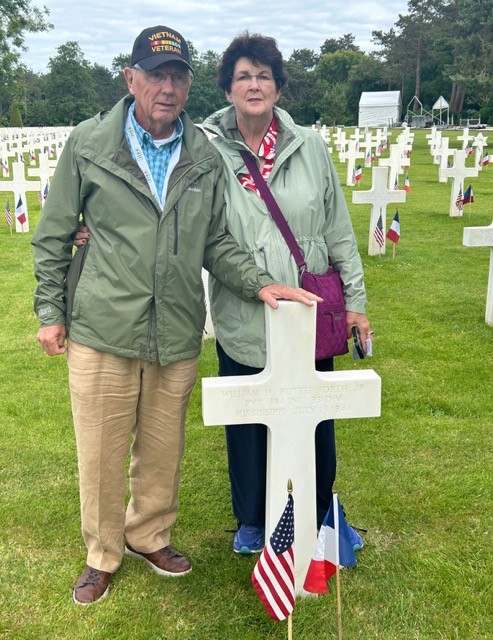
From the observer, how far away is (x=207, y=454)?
417 centimetres

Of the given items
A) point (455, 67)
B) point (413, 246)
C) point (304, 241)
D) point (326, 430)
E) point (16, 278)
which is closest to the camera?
point (304, 241)

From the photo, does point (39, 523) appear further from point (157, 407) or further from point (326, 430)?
point (326, 430)

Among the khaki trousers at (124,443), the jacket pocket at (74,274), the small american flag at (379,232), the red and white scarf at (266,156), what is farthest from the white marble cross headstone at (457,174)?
the jacket pocket at (74,274)

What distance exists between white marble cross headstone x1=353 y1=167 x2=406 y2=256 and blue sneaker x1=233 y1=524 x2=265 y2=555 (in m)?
7.05

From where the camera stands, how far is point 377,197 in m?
9.64

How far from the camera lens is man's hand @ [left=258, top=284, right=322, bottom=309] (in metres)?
2.48

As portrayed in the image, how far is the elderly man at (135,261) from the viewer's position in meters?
2.47

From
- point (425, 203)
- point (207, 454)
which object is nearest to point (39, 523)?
point (207, 454)

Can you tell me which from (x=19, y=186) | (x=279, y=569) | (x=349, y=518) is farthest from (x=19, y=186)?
(x=279, y=569)

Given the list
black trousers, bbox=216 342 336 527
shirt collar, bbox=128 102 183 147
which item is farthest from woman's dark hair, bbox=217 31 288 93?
black trousers, bbox=216 342 336 527

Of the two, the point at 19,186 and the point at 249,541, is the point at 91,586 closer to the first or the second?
the point at 249,541

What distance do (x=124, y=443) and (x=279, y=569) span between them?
0.87m

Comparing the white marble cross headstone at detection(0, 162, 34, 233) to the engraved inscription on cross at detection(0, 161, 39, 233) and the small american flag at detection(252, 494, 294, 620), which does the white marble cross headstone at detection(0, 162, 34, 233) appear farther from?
the small american flag at detection(252, 494, 294, 620)

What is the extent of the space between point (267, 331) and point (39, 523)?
1743mm
